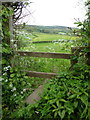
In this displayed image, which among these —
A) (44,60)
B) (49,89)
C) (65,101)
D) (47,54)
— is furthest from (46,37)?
(65,101)

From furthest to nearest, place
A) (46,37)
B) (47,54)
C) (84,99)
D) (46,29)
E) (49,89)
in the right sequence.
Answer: (46,37)
(46,29)
(47,54)
(49,89)
(84,99)

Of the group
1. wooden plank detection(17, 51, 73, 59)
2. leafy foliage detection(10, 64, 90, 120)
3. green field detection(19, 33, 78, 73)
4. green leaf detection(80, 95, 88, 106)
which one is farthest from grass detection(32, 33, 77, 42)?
green leaf detection(80, 95, 88, 106)

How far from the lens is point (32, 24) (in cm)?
300

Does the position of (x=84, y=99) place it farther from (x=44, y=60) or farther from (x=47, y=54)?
(x=44, y=60)

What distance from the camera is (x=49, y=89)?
2.20 metres

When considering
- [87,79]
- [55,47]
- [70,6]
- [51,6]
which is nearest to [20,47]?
[55,47]

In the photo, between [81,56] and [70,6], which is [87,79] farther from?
[70,6]

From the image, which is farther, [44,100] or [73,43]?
[73,43]

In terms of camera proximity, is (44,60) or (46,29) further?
(44,60)

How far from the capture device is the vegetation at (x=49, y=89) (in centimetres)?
179

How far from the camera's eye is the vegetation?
5.88 feet

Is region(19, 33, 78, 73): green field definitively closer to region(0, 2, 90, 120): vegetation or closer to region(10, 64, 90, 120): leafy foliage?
region(0, 2, 90, 120): vegetation

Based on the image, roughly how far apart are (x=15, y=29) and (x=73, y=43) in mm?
1194

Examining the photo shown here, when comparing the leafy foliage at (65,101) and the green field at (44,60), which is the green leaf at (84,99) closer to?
the leafy foliage at (65,101)
